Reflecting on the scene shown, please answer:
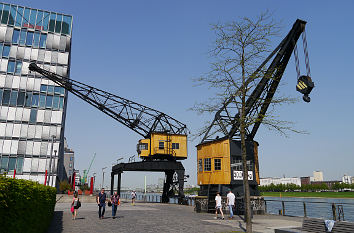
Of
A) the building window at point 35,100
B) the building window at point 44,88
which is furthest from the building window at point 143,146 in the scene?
the building window at point 44,88

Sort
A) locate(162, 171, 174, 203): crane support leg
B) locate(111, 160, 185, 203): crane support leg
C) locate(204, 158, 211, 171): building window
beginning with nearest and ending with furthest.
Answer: locate(204, 158, 211, 171): building window < locate(111, 160, 185, 203): crane support leg < locate(162, 171, 174, 203): crane support leg

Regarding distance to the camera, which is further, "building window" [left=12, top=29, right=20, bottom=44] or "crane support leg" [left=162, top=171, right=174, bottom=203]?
"building window" [left=12, top=29, right=20, bottom=44]

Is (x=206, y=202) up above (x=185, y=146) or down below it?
below

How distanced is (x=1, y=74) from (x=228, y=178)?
53395 millimetres

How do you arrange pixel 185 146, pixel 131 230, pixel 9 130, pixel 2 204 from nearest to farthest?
pixel 2 204 → pixel 131 230 → pixel 185 146 → pixel 9 130

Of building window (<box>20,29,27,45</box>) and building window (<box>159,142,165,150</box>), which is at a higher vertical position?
building window (<box>20,29,27,45</box>)

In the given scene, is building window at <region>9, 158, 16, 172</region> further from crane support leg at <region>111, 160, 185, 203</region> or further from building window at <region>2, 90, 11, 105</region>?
crane support leg at <region>111, 160, 185, 203</region>

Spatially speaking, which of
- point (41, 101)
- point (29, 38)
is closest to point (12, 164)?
point (41, 101)

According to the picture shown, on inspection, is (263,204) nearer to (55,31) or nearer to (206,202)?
(206,202)

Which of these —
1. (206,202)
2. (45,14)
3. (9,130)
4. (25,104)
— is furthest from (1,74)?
(206,202)

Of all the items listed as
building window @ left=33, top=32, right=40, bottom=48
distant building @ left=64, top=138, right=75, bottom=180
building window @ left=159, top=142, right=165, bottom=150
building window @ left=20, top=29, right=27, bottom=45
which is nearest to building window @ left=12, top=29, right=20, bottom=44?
building window @ left=20, top=29, right=27, bottom=45

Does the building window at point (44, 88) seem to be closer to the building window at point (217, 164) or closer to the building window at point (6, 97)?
the building window at point (6, 97)

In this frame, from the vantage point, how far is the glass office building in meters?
53.8

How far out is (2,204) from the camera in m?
4.81
